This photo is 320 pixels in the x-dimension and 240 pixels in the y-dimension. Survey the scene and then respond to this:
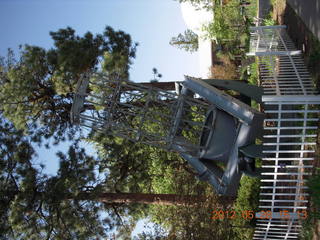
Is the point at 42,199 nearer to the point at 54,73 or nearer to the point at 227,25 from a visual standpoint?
the point at 54,73

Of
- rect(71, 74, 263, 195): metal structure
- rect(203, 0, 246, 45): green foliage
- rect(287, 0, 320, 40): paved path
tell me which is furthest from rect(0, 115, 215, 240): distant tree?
rect(203, 0, 246, 45): green foliage

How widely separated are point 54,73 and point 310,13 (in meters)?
9.37

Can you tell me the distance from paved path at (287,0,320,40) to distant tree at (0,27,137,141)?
21.7 feet

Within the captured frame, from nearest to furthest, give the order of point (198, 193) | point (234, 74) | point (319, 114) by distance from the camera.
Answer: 1. point (319, 114)
2. point (198, 193)
3. point (234, 74)

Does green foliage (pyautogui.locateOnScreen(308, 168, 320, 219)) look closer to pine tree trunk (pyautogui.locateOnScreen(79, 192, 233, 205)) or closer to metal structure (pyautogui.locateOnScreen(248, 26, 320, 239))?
metal structure (pyautogui.locateOnScreen(248, 26, 320, 239))

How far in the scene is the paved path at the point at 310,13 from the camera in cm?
928

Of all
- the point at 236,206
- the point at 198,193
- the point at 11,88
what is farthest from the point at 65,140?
the point at 236,206

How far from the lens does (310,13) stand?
10039mm

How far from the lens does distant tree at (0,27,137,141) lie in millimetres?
12586

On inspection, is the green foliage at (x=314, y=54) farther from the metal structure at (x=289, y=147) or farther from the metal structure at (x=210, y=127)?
the metal structure at (x=210, y=127)

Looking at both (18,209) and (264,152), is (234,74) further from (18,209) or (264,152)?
(18,209)

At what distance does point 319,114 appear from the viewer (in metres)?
7.74

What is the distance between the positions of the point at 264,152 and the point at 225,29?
54.4 feet
